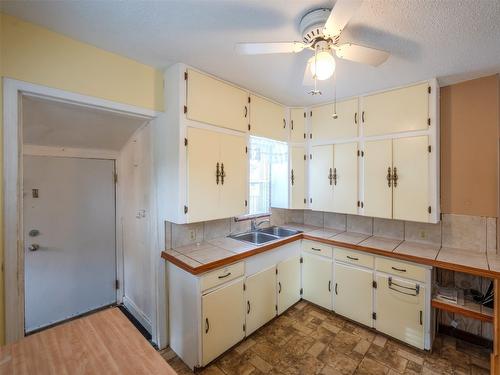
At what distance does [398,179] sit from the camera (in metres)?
2.28

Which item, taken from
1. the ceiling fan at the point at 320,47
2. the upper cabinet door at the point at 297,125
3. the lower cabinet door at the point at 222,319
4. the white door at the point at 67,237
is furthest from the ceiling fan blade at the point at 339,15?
the white door at the point at 67,237

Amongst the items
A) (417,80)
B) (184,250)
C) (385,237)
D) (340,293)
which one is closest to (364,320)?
(340,293)

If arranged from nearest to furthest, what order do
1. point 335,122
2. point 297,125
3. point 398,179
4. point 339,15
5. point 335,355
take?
point 339,15, point 335,355, point 398,179, point 335,122, point 297,125

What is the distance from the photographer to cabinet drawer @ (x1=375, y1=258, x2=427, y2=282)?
77.0 inches

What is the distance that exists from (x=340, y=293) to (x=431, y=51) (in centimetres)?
230

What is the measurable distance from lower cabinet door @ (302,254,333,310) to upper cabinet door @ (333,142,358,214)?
0.65 meters

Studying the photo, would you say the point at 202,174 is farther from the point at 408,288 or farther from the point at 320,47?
the point at 408,288

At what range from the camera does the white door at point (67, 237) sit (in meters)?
2.18

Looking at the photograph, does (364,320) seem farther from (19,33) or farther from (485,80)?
(19,33)

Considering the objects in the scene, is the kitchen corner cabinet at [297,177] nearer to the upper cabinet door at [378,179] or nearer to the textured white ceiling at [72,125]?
the upper cabinet door at [378,179]

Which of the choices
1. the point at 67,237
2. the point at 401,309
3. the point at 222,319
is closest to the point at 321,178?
the point at 401,309

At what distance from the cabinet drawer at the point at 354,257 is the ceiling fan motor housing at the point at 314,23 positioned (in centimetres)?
196

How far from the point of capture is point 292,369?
1.82 metres

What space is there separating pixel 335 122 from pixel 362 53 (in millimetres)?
1425
